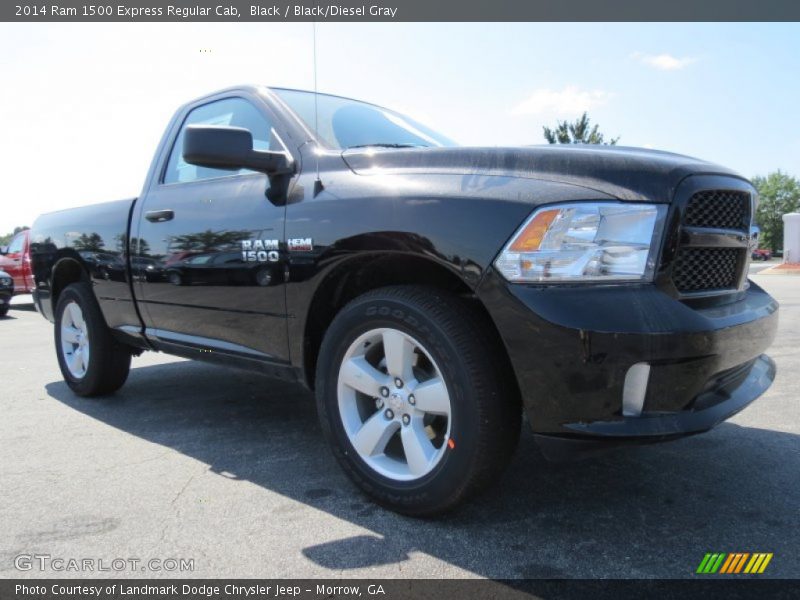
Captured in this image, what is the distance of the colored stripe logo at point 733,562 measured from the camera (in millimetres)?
1963

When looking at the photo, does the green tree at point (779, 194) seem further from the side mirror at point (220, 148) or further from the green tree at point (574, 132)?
the side mirror at point (220, 148)

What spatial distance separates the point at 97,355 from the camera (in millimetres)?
4242

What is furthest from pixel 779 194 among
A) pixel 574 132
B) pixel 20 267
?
pixel 20 267

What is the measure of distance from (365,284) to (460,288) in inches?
18.6

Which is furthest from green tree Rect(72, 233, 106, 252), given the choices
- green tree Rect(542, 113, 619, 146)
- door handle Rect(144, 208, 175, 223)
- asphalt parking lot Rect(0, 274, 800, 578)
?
green tree Rect(542, 113, 619, 146)

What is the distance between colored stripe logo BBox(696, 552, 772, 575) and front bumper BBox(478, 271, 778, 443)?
45cm

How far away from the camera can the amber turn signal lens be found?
6.48ft

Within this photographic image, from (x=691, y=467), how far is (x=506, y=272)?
1.51 meters

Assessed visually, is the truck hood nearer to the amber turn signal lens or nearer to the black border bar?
the amber turn signal lens

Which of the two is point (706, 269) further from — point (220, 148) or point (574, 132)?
point (574, 132)

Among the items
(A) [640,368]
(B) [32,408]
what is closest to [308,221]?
(A) [640,368]

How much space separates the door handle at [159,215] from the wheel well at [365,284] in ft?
4.05

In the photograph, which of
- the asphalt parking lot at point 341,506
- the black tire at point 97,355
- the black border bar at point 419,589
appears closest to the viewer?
the black border bar at point 419,589

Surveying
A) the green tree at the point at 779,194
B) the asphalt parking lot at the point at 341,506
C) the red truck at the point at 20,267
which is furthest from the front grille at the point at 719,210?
the green tree at the point at 779,194
